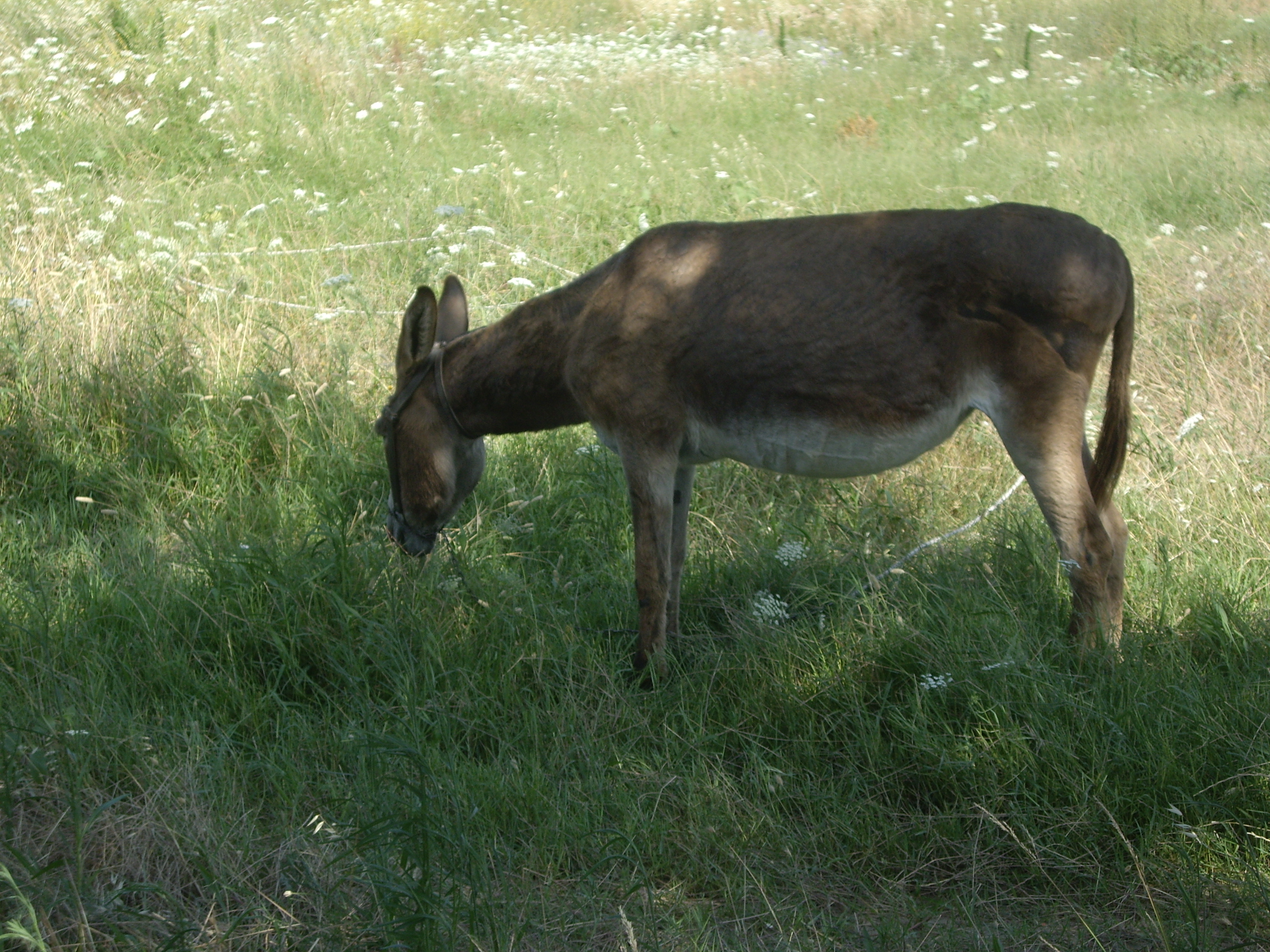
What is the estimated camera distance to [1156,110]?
441 inches

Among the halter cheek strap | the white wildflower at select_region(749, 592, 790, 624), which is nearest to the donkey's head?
the halter cheek strap

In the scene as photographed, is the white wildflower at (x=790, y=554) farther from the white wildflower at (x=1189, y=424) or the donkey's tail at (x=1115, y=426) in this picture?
the white wildflower at (x=1189, y=424)

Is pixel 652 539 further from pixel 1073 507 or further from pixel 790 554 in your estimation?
pixel 1073 507

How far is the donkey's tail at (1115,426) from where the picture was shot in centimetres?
380

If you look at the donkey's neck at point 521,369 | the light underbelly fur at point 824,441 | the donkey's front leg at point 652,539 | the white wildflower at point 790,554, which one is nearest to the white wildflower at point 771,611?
the white wildflower at point 790,554

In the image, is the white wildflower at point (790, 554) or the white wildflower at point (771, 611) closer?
the white wildflower at point (771, 611)

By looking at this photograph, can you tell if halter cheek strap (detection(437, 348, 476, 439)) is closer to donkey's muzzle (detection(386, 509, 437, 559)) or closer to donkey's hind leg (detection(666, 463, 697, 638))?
donkey's muzzle (detection(386, 509, 437, 559))

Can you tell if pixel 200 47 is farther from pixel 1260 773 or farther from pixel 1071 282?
pixel 1260 773

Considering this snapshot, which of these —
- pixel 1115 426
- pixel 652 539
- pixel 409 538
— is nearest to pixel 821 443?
pixel 652 539

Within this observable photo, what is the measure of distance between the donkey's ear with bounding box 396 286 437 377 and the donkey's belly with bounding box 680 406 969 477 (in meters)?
1.10

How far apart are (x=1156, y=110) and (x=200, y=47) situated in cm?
927

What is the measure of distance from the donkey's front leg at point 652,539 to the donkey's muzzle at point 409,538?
99 cm

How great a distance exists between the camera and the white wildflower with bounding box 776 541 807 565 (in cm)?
450

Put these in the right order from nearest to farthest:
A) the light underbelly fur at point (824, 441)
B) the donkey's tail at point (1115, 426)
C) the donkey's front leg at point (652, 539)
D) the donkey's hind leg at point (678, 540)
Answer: the light underbelly fur at point (824, 441) < the donkey's tail at point (1115, 426) < the donkey's front leg at point (652, 539) < the donkey's hind leg at point (678, 540)
